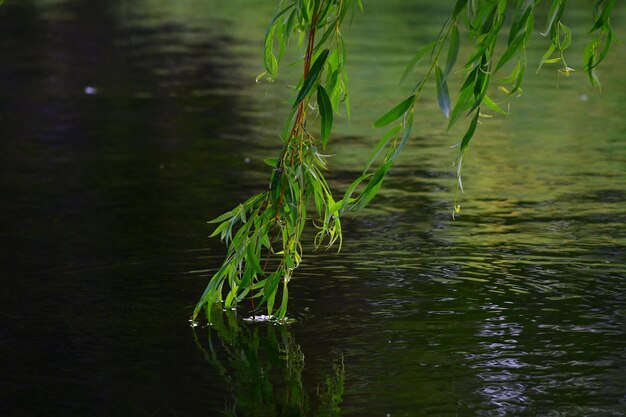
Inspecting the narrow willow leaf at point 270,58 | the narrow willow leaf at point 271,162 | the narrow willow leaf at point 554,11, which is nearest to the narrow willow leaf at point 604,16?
the narrow willow leaf at point 554,11

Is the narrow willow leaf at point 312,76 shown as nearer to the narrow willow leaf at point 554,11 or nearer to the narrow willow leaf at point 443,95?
the narrow willow leaf at point 443,95

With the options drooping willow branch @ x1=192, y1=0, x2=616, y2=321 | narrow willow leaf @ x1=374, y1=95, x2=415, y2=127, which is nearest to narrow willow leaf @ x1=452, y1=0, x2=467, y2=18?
drooping willow branch @ x1=192, y1=0, x2=616, y2=321

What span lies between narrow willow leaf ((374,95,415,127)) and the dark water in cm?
108

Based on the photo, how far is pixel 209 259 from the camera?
24.0 feet

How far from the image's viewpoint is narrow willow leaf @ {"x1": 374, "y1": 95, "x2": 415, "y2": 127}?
4.71 metres

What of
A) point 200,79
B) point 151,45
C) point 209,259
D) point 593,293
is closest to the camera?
point 593,293

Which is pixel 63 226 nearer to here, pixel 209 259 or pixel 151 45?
pixel 209 259

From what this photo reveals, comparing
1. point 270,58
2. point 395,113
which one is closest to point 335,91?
point 270,58

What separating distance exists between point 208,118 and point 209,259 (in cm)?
608

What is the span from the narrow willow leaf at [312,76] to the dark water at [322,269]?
1.18 m

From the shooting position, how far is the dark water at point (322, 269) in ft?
17.1

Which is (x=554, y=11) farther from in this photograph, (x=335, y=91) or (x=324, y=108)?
(x=335, y=91)

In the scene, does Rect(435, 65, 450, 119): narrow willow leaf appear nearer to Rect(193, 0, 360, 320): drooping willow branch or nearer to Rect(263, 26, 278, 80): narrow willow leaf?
Rect(193, 0, 360, 320): drooping willow branch

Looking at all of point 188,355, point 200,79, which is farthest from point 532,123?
point 188,355
